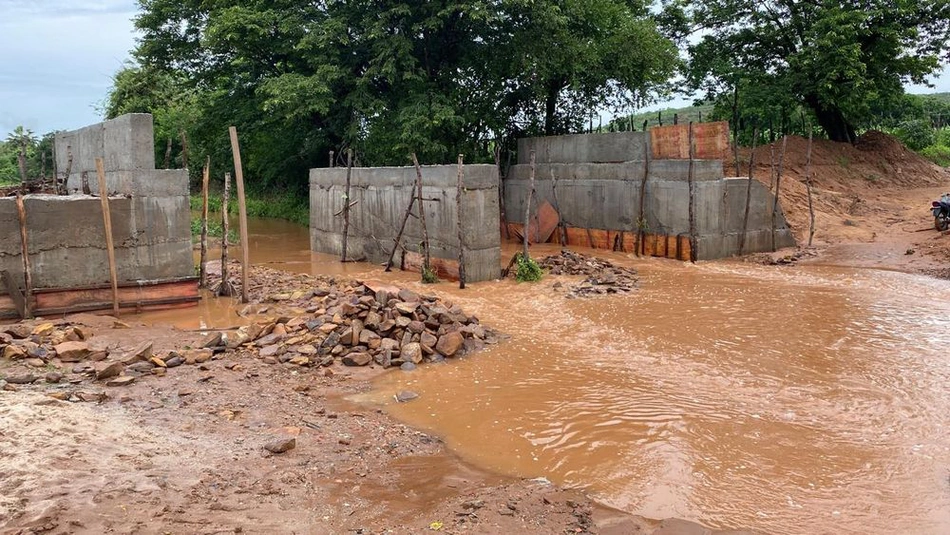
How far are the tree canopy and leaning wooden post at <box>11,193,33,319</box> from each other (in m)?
9.77

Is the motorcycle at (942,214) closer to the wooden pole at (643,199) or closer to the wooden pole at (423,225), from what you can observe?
the wooden pole at (643,199)

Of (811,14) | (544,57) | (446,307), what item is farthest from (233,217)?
(811,14)

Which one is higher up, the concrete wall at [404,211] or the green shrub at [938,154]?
the green shrub at [938,154]

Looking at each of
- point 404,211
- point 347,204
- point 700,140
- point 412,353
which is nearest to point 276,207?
point 347,204

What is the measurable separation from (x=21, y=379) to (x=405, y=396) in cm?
376

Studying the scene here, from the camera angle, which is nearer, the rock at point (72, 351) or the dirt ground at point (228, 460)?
the dirt ground at point (228, 460)

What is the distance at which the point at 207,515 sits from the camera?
14.1ft

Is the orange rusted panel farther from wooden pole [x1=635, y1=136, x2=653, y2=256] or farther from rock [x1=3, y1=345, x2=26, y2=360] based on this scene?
rock [x1=3, y1=345, x2=26, y2=360]

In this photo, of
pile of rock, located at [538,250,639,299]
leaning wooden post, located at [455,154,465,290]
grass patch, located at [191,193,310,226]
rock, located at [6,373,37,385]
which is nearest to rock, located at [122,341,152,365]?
rock, located at [6,373,37,385]

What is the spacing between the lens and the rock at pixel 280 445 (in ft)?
18.1

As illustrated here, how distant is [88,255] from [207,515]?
7.51 metres

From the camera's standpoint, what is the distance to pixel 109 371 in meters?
7.08

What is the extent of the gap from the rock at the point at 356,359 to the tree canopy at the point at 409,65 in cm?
1126

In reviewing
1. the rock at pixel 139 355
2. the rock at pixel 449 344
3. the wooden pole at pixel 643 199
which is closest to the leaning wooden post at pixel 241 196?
the rock at pixel 139 355
